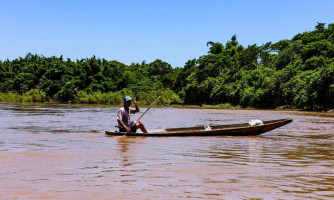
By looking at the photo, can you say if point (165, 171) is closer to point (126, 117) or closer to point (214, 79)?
point (126, 117)

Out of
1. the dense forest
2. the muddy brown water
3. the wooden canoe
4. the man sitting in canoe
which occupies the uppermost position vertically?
the dense forest

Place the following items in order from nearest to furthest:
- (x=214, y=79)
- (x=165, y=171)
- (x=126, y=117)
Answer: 1. (x=165, y=171)
2. (x=126, y=117)
3. (x=214, y=79)

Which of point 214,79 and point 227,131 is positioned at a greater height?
point 214,79

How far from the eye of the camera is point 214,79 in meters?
52.9

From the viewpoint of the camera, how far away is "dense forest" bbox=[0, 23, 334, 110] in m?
37.4

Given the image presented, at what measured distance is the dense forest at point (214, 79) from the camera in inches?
1473

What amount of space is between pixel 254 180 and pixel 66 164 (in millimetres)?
3143

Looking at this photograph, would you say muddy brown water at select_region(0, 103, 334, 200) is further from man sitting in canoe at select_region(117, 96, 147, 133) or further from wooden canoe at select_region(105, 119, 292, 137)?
man sitting in canoe at select_region(117, 96, 147, 133)

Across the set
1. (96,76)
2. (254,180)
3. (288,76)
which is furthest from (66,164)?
(96,76)

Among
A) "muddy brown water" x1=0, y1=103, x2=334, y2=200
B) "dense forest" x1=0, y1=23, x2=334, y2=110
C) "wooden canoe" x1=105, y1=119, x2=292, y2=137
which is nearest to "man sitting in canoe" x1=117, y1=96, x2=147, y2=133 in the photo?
"wooden canoe" x1=105, y1=119, x2=292, y2=137

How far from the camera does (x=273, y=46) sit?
5072 centimetres

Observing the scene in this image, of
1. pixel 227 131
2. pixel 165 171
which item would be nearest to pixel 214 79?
pixel 227 131

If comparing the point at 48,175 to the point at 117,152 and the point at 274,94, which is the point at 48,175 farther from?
the point at 274,94

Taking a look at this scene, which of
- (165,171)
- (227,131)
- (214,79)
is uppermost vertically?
(214,79)
